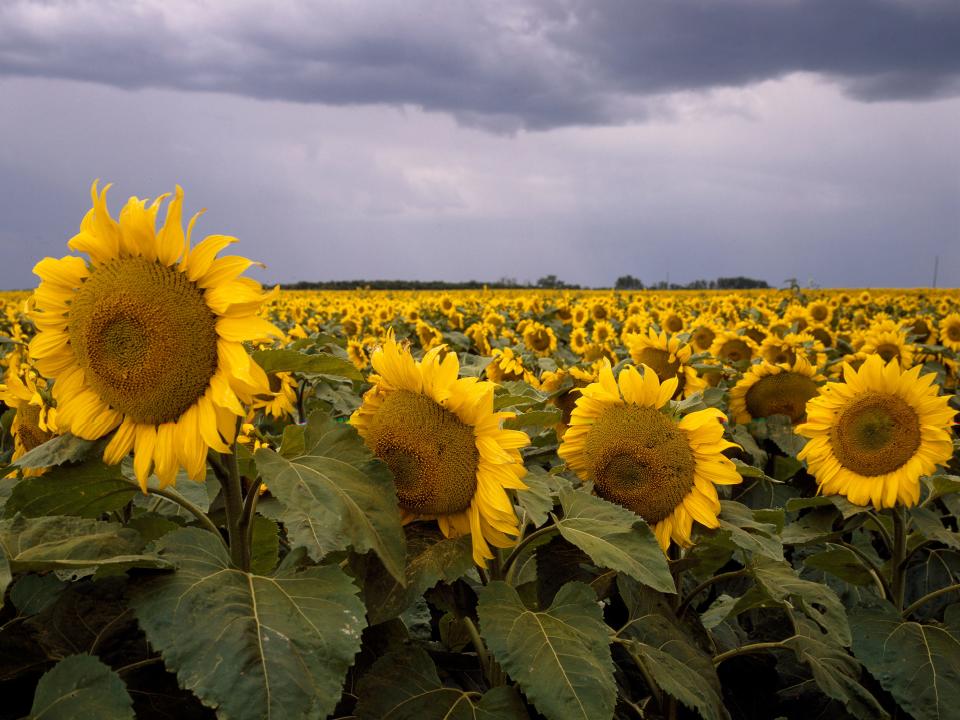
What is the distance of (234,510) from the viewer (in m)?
1.89

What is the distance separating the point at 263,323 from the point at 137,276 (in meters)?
0.31

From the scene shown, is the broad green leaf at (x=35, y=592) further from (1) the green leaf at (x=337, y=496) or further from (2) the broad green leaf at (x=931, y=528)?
(2) the broad green leaf at (x=931, y=528)

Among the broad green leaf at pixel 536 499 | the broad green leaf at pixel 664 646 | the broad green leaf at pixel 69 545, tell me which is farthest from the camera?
the broad green leaf at pixel 664 646

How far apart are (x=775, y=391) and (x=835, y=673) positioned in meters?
2.58

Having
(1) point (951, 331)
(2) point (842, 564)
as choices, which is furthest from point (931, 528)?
(1) point (951, 331)

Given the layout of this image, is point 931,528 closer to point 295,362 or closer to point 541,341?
point 295,362

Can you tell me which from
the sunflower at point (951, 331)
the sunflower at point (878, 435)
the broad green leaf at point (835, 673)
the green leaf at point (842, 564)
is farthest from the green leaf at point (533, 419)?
the sunflower at point (951, 331)

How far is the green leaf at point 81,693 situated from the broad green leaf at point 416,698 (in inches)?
23.3

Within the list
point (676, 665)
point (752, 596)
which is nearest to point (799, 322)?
point (752, 596)

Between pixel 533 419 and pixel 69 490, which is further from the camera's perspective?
pixel 533 419

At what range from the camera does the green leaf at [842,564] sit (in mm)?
3477

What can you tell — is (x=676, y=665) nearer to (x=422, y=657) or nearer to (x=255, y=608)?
(x=422, y=657)

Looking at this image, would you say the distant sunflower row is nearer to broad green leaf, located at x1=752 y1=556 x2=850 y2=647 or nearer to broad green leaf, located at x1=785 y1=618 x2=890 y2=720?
broad green leaf, located at x1=752 y1=556 x2=850 y2=647

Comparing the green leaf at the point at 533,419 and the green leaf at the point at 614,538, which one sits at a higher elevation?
the green leaf at the point at 533,419
